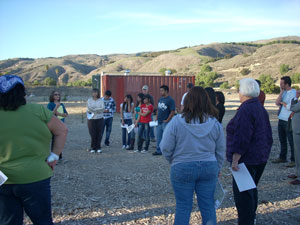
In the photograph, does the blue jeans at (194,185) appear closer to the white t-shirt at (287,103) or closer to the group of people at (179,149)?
the group of people at (179,149)

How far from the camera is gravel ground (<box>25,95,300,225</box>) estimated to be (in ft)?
13.7

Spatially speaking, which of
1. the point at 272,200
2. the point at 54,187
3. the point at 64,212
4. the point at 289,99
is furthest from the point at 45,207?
the point at 289,99

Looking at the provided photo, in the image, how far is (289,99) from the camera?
20.5 ft

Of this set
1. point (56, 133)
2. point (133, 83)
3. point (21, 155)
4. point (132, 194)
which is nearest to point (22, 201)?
point (21, 155)

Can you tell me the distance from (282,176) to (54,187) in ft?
15.2

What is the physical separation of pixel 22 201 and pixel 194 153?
1594mm

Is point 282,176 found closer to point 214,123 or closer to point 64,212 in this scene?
point 214,123

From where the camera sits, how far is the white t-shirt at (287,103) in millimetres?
6191

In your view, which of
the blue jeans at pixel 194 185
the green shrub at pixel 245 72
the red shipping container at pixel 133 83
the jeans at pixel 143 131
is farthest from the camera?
the green shrub at pixel 245 72

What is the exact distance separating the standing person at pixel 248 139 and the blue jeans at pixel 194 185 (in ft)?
1.71

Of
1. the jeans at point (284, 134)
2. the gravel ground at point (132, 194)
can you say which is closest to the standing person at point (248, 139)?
the gravel ground at point (132, 194)

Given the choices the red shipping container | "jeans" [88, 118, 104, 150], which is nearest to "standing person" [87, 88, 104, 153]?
"jeans" [88, 118, 104, 150]

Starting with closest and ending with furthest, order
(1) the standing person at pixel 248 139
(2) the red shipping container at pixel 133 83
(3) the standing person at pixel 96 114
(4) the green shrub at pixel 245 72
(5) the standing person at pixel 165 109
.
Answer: (1) the standing person at pixel 248 139 → (5) the standing person at pixel 165 109 → (3) the standing person at pixel 96 114 → (2) the red shipping container at pixel 133 83 → (4) the green shrub at pixel 245 72

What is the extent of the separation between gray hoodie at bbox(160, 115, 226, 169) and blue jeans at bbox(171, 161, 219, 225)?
2.7 inches
